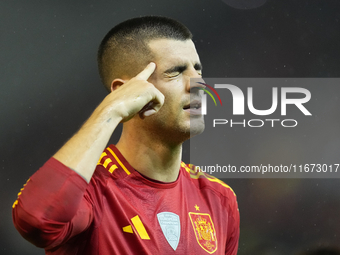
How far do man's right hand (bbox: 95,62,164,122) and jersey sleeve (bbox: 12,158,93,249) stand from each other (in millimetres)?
221

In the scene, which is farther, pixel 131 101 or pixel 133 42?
pixel 133 42

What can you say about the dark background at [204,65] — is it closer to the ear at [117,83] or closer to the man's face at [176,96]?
the ear at [117,83]

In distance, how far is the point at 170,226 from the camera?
53.1 inches

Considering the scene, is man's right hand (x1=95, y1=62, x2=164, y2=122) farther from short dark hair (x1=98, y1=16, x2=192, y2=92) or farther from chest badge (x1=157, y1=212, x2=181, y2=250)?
chest badge (x1=157, y1=212, x2=181, y2=250)

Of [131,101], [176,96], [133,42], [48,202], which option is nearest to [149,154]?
[176,96]

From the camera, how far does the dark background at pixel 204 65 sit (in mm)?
2529

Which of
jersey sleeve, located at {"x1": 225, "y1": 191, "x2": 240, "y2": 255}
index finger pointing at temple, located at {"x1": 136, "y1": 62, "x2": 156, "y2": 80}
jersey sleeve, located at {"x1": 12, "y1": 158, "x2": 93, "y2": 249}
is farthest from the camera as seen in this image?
jersey sleeve, located at {"x1": 225, "y1": 191, "x2": 240, "y2": 255}

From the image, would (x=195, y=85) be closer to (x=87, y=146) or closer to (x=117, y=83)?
(x=117, y=83)

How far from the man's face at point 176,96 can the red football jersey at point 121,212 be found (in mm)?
206

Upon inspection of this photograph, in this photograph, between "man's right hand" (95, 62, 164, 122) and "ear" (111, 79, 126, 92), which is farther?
"ear" (111, 79, 126, 92)

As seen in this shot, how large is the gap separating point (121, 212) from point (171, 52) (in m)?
0.63

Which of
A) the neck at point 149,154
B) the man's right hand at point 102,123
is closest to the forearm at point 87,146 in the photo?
the man's right hand at point 102,123

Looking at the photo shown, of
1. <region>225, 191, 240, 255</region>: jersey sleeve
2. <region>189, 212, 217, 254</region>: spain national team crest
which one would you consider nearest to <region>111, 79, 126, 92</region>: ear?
<region>189, 212, 217, 254</region>: spain national team crest

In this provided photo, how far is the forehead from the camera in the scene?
1.41 meters
